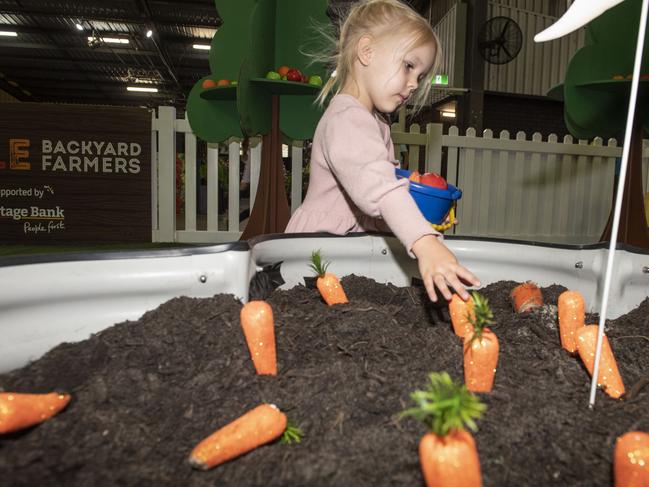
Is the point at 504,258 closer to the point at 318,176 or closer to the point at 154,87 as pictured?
the point at 318,176

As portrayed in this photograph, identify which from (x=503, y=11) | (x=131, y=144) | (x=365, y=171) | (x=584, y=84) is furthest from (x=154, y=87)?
(x=365, y=171)

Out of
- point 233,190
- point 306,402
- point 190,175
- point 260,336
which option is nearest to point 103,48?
point 190,175

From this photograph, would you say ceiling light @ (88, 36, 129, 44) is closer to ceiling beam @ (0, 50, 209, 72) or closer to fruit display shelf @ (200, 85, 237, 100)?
ceiling beam @ (0, 50, 209, 72)

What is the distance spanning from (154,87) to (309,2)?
15.7 metres

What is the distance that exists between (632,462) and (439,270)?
44 cm

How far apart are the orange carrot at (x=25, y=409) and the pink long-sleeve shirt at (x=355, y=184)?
68 centimetres

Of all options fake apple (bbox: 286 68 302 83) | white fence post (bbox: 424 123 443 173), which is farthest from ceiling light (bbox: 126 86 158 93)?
fake apple (bbox: 286 68 302 83)

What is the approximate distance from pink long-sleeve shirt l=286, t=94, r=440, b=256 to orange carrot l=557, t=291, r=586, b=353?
0.94ft

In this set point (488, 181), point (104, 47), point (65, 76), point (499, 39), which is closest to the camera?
point (488, 181)

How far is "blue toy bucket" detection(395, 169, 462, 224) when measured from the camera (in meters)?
1.28

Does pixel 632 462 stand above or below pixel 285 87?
below

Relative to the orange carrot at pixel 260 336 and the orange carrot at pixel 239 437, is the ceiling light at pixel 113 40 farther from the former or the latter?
the orange carrot at pixel 239 437

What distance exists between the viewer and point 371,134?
4.24ft

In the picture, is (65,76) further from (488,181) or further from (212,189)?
(488,181)
